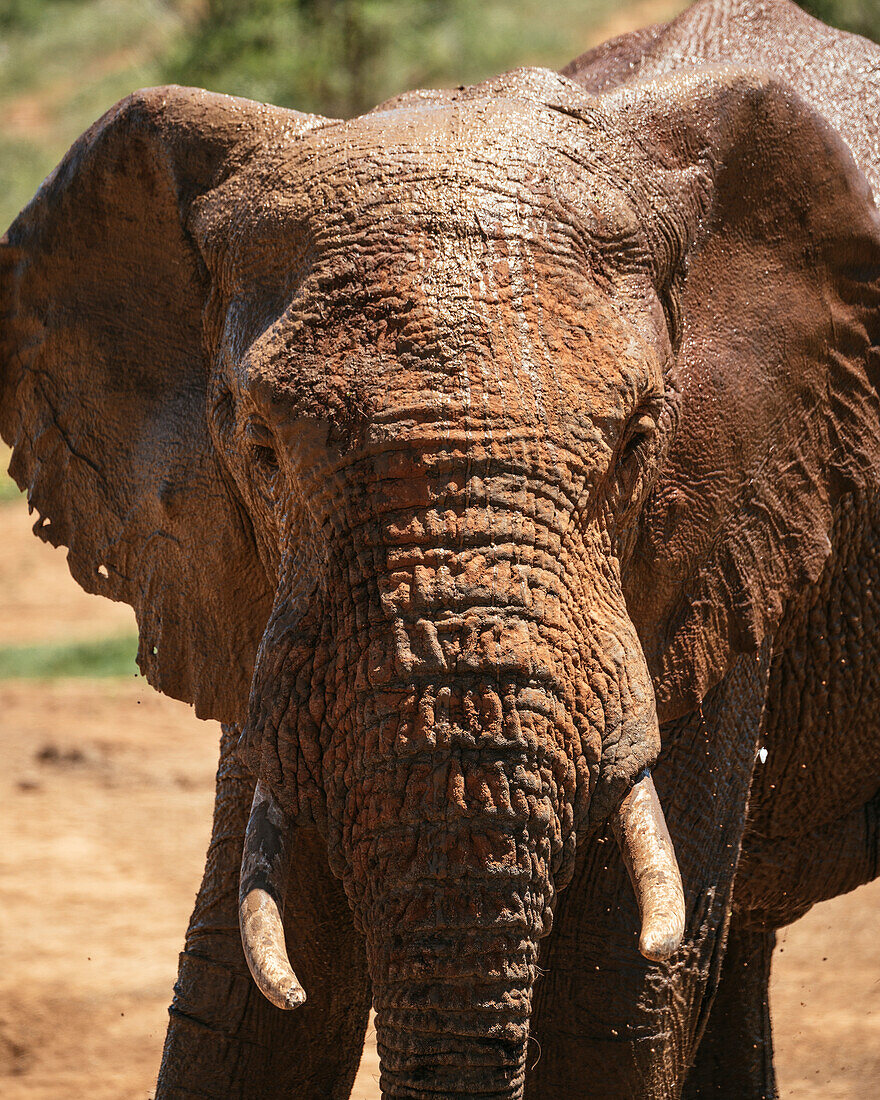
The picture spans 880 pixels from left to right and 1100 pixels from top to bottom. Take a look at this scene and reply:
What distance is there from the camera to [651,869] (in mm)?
2443

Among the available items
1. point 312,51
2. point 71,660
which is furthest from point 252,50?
point 71,660

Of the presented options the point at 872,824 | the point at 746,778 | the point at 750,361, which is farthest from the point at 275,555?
the point at 872,824

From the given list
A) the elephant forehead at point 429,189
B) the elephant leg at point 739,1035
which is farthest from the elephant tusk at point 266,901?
the elephant leg at point 739,1035

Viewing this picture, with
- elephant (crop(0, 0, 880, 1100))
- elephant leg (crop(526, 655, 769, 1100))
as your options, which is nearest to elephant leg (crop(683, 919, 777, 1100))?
elephant (crop(0, 0, 880, 1100))

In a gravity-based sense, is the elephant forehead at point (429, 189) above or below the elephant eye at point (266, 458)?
above

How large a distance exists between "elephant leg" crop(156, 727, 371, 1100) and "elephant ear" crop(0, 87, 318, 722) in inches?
14.6

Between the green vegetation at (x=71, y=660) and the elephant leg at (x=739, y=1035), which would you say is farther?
the green vegetation at (x=71, y=660)

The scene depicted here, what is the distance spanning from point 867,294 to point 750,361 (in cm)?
35

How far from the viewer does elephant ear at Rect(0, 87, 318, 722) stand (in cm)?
308

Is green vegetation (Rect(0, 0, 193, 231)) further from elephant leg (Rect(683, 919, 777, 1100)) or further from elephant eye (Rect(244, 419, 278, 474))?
elephant eye (Rect(244, 419, 278, 474))

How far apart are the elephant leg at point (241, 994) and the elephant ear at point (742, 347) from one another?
0.85 m

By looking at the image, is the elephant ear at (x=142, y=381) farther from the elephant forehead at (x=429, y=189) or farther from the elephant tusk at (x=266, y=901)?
the elephant tusk at (x=266, y=901)

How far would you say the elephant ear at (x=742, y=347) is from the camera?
2.97 m

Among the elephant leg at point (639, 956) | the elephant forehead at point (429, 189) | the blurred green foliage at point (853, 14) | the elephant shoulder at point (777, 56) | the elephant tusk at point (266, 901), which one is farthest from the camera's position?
the blurred green foliage at point (853, 14)
